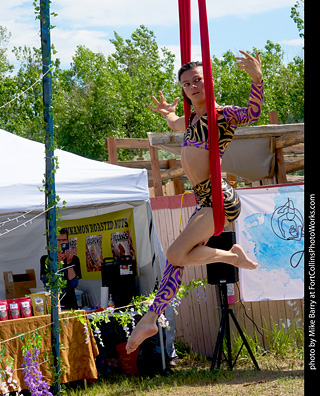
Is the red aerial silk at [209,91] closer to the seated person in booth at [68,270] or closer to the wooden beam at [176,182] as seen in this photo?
the seated person in booth at [68,270]

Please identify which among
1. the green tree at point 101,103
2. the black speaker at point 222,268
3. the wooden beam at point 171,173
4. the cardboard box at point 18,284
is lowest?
the cardboard box at point 18,284

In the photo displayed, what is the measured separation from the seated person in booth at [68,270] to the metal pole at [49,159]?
208cm

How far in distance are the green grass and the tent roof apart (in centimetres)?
198

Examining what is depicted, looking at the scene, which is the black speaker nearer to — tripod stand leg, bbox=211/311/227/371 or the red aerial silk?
tripod stand leg, bbox=211/311/227/371

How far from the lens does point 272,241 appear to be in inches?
290

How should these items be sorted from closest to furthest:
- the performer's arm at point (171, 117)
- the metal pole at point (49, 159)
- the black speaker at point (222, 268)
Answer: the performer's arm at point (171, 117) → the metal pole at point (49, 159) → the black speaker at point (222, 268)

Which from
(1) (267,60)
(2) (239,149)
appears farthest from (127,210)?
(1) (267,60)

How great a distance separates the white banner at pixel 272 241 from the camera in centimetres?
733

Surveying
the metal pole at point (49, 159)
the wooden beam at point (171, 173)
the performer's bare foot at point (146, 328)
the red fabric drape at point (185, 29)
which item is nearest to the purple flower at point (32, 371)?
the metal pole at point (49, 159)

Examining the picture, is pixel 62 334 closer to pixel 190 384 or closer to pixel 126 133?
pixel 190 384

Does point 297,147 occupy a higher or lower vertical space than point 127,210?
higher

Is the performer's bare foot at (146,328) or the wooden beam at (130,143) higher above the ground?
the wooden beam at (130,143)
